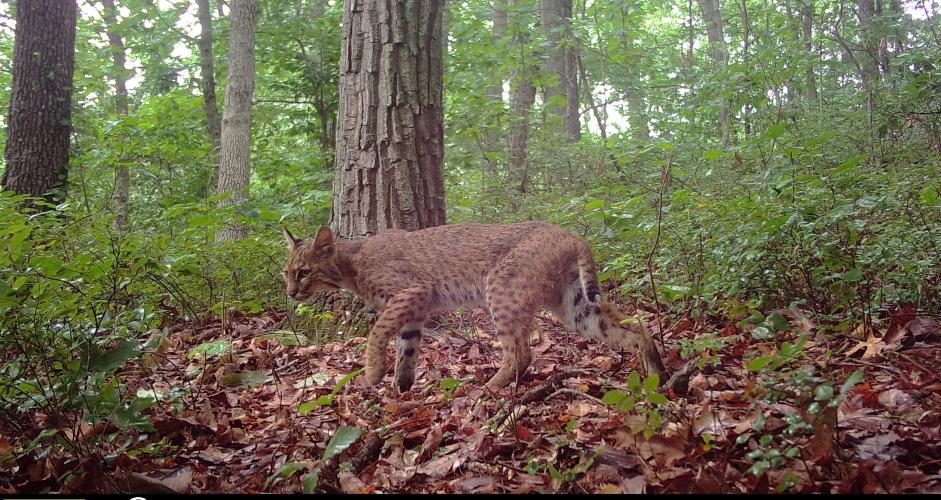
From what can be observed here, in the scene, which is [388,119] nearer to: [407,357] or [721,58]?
[407,357]

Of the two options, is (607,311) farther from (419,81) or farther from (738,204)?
(419,81)

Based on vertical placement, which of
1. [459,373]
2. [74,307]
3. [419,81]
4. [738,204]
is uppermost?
[419,81]

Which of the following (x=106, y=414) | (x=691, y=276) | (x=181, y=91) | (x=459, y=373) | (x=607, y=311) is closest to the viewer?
(x=106, y=414)

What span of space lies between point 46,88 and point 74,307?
24.1 ft

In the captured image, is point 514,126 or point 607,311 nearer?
point 607,311

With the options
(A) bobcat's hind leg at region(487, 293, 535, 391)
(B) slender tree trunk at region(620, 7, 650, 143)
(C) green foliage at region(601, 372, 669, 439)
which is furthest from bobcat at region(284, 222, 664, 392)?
(B) slender tree trunk at region(620, 7, 650, 143)

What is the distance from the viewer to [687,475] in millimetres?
2508

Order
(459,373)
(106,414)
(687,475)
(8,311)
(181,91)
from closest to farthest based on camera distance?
1. (687,475)
2. (106,414)
3. (8,311)
4. (459,373)
5. (181,91)

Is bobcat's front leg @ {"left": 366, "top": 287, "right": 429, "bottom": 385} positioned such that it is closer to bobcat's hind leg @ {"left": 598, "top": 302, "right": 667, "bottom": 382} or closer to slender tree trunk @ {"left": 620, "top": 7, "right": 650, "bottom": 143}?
bobcat's hind leg @ {"left": 598, "top": 302, "right": 667, "bottom": 382}

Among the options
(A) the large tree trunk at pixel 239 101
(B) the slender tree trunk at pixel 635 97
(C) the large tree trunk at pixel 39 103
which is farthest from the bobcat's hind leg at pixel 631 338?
(A) the large tree trunk at pixel 239 101

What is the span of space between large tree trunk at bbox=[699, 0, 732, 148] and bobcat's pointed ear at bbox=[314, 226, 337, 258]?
5940 mm

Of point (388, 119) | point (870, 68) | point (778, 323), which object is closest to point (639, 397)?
point (778, 323)

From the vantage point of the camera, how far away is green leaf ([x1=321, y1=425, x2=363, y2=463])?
109 inches

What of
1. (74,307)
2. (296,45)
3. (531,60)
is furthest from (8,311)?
(531,60)
